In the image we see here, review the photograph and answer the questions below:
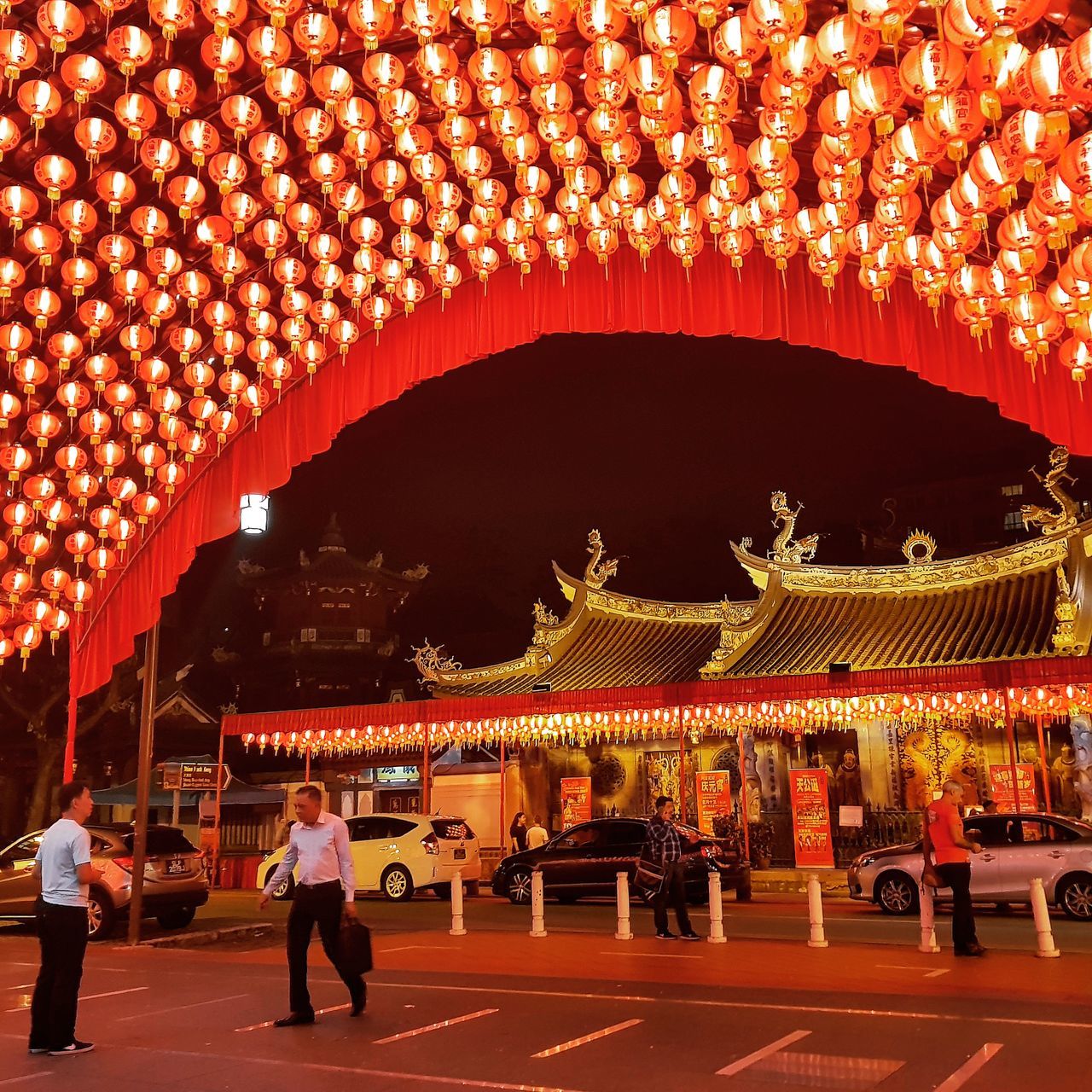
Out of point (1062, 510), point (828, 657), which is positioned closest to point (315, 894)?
point (828, 657)

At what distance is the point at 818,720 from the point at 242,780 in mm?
18387

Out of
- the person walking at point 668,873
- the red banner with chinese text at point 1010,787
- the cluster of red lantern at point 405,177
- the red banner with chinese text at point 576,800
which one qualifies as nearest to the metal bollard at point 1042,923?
the person walking at point 668,873

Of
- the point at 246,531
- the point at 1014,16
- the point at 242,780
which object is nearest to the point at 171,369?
the point at 1014,16

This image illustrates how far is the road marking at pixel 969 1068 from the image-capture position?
5.12 m

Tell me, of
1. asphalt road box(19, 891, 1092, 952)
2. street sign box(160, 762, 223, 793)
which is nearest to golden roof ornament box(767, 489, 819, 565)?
asphalt road box(19, 891, 1092, 952)

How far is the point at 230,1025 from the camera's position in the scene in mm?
6984

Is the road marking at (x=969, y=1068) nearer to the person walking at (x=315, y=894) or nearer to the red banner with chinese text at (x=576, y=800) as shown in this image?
the person walking at (x=315, y=894)

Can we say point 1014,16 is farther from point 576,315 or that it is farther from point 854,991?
point 576,315

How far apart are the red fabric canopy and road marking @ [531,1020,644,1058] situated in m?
12.2

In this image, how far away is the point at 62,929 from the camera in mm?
6445

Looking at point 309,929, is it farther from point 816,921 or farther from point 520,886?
point 520,886

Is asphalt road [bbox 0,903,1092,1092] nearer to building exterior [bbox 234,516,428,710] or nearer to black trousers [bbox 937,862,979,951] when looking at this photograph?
black trousers [bbox 937,862,979,951]

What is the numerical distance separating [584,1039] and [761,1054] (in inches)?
41.6

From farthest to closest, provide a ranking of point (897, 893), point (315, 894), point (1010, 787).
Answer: point (1010, 787) → point (897, 893) → point (315, 894)
